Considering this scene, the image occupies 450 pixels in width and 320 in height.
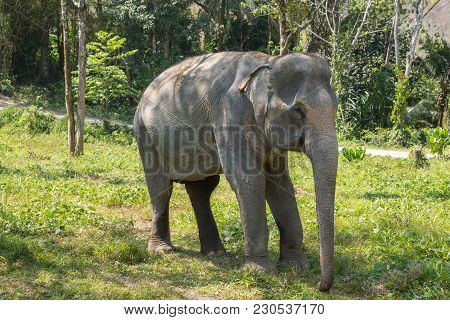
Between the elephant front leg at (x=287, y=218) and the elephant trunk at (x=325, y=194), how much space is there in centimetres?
127

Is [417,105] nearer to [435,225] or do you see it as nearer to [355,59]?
[355,59]

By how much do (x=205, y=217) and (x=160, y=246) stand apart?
638 millimetres

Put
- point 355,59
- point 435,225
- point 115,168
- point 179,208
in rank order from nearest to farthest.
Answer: point 435,225
point 179,208
point 115,168
point 355,59

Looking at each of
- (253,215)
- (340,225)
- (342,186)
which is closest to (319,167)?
(253,215)

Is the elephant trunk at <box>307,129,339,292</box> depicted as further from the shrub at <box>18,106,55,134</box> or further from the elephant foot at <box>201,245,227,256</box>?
the shrub at <box>18,106,55,134</box>

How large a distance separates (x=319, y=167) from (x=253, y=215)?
1193mm

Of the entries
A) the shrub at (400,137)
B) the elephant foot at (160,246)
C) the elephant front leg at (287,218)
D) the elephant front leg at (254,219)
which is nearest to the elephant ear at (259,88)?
the elephant front leg at (254,219)

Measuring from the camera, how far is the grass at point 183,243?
6.22 metres

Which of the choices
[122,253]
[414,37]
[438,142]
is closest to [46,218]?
[122,253]

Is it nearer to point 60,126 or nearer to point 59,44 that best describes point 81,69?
point 60,126

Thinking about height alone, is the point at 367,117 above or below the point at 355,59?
below

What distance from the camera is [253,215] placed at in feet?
22.1

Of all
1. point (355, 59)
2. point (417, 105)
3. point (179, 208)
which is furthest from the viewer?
point (355, 59)

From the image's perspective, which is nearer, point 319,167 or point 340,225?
point 319,167
